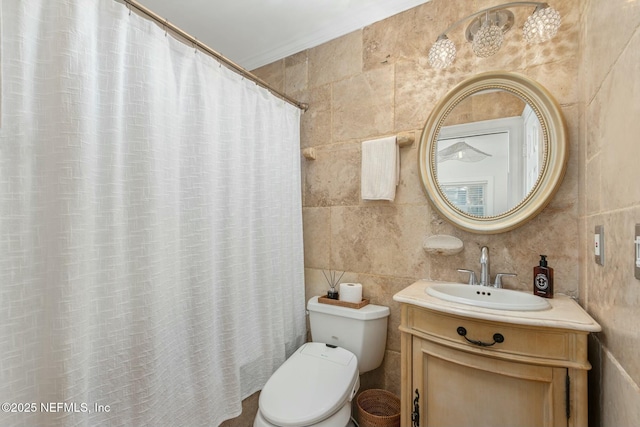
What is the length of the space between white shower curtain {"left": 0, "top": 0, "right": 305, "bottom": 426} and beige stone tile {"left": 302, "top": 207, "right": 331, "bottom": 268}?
17.1 inches

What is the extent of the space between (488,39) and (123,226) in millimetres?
1608

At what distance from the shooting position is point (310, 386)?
1293mm

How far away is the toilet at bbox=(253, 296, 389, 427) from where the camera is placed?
115cm

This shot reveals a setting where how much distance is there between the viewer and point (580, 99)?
121 cm

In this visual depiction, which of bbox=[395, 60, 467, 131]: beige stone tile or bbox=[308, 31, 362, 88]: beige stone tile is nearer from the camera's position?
bbox=[395, 60, 467, 131]: beige stone tile

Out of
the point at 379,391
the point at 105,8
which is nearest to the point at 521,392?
the point at 379,391

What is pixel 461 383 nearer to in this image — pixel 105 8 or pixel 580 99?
pixel 580 99

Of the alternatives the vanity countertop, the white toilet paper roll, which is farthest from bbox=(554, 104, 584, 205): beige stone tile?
the white toilet paper roll

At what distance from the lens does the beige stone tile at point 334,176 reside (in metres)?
1.77

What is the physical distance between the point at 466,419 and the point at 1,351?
142 cm

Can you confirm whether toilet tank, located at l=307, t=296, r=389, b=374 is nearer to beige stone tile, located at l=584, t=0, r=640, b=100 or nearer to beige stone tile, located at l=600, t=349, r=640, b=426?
beige stone tile, located at l=600, t=349, r=640, b=426

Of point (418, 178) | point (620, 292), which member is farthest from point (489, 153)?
point (620, 292)

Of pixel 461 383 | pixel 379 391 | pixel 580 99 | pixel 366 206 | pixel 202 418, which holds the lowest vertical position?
pixel 379 391

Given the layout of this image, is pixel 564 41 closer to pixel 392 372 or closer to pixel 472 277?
pixel 472 277
